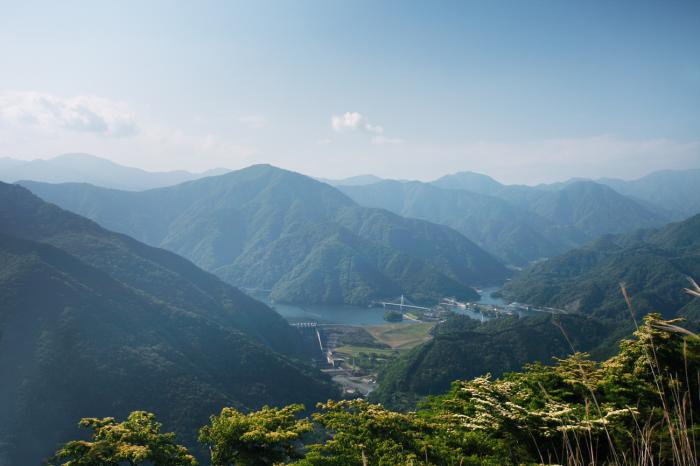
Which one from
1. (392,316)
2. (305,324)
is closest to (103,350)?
(305,324)

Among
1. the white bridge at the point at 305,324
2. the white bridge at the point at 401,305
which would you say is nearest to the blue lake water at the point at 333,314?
the white bridge at the point at 401,305

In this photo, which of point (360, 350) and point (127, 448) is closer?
point (127, 448)

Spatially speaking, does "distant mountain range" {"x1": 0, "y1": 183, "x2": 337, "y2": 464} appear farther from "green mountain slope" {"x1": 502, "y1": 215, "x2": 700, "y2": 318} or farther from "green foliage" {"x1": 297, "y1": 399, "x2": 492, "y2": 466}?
"green mountain slope" {"x1": 502, "y1": 215, "x2": 700, "y2": 318}

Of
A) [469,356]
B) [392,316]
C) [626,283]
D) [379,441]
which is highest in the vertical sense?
[379,441]

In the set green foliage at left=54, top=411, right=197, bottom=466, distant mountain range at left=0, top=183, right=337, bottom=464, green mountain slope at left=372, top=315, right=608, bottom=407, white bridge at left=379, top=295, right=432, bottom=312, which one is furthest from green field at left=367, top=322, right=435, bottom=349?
green foliage at left=54, top=411, right=197, bottom=466

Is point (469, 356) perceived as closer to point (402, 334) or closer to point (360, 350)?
point (360, 350)

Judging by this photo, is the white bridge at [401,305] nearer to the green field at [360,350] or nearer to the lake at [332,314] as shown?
the lake at [332,314]
